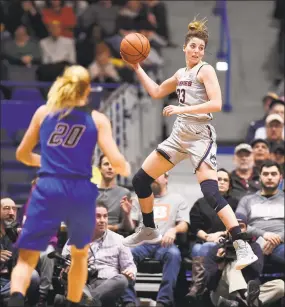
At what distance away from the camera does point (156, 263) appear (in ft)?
32.4

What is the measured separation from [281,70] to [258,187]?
420 centimetres

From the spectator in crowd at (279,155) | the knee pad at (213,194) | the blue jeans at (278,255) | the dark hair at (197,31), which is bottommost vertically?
the blue jeans at (278,255)

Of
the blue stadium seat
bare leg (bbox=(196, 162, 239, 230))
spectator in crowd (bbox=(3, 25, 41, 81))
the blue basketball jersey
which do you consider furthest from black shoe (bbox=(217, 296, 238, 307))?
spectator in crowd (bbox=(3, 25, 41, 81))

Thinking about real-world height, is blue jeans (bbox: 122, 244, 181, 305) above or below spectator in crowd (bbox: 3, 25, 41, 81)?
below

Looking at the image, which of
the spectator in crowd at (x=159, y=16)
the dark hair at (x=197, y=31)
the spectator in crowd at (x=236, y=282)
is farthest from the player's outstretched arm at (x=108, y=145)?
the spectator in crowd at (x=159, y=16)

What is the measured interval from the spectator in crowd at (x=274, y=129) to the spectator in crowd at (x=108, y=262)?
3071 millimetres

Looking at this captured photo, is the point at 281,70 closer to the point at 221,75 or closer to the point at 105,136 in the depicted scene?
the point at 221,75

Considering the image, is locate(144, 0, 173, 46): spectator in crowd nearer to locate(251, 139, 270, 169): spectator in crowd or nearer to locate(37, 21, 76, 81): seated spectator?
locate(37, 21, 76, 81): seated spectator

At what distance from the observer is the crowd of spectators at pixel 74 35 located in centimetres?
1345

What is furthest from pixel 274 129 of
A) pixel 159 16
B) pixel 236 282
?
pixel 159 16

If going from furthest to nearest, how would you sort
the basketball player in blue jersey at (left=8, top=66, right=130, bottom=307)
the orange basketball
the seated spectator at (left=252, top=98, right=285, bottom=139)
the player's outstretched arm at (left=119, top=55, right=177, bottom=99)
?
the seated spectator at (left=252, top=98, right=285, bottom=139) < the player's outstretched arm at (left=119, top=55, right=177, bottom=99) < the orange basketball < the basketball player in blue jersey at (left=8, top=66, right=130, bottom=307)

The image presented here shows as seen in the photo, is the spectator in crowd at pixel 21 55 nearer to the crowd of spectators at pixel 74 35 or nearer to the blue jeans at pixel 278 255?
the crowd of spectators at pixel 74 35

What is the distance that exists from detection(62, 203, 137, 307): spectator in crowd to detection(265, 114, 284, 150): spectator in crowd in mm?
3071

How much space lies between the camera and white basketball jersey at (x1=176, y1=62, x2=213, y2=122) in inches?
304
